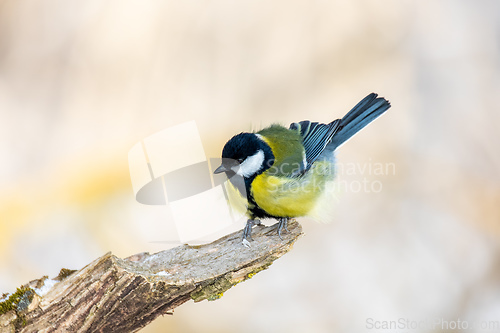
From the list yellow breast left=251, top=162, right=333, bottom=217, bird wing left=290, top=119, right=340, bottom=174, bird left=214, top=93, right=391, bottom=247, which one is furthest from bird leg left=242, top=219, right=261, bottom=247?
bird wing left=290, top=119, right=340, bottom=174

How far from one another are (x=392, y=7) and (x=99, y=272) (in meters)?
3.02

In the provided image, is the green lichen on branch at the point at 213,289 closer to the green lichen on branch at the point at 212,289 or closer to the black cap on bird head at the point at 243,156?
the green lichen on branch at the point at 212,289

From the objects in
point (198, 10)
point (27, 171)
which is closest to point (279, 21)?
point (198, 10)

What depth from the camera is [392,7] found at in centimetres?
362

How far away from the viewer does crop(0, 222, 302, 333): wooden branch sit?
5.41ft

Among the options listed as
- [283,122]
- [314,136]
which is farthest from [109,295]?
[283,122]

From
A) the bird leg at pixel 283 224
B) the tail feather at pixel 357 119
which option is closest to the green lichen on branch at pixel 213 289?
the bird leg at pixel 283 224

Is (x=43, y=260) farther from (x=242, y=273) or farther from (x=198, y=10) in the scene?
(x=198, y=10)

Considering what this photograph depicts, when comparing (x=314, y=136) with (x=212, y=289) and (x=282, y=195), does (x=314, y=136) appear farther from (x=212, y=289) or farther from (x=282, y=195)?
(x=212, y=289)

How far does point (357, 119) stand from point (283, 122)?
0.53 metres

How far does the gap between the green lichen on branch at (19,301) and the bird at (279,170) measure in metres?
0.91

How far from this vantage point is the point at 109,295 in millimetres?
1671

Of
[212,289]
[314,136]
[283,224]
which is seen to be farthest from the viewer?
[314,136]

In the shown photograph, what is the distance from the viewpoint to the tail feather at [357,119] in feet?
9.83
